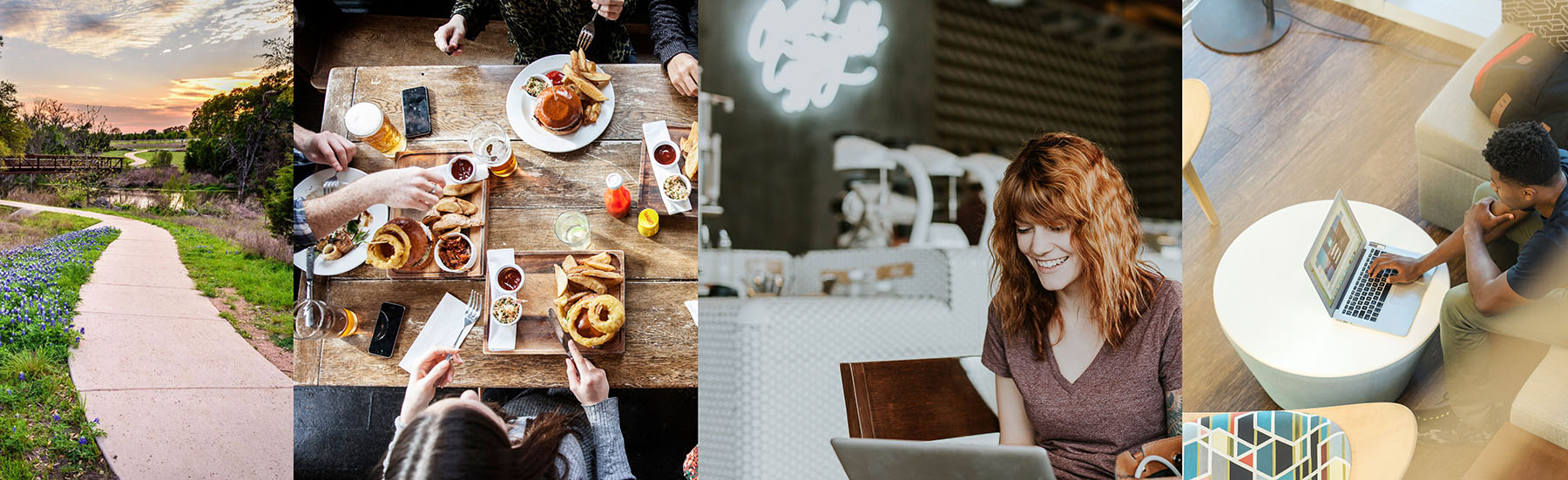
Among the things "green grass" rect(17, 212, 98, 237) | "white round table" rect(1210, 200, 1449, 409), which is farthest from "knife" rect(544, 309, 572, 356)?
"white round table" rect(1210, 200, 1449, 409)

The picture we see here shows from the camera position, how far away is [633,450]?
242 centimetres

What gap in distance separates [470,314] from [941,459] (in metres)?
1.46

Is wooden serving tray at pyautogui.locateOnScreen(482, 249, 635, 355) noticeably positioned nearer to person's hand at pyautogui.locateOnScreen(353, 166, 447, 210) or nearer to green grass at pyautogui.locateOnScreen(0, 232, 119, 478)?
person's hand at pyautogui.locateOnScreen(353, 166, 447, 210)

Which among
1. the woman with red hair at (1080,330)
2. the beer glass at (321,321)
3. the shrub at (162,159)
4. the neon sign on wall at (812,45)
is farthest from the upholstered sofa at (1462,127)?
the shrub at (162,159)

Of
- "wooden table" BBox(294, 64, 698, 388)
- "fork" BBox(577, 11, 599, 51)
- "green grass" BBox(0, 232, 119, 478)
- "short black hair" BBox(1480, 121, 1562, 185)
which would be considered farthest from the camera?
"green grass" BBox(0, 232, 119, 478)

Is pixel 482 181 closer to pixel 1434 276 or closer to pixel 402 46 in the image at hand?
pixel 402 46

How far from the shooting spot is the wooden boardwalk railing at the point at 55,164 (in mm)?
2354

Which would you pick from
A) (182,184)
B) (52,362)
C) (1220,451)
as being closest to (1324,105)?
(1220,451)

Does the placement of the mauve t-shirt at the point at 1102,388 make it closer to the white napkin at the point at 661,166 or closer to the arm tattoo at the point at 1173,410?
the arm tattoo at the point at 1173,410

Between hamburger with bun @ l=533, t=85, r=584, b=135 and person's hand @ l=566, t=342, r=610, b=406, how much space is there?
679 mm

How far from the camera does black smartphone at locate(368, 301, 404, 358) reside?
2.01m

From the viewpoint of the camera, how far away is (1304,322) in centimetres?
202

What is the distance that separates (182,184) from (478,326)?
147 centimetres

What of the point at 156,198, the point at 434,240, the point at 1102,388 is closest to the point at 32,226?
the point at 156,198
